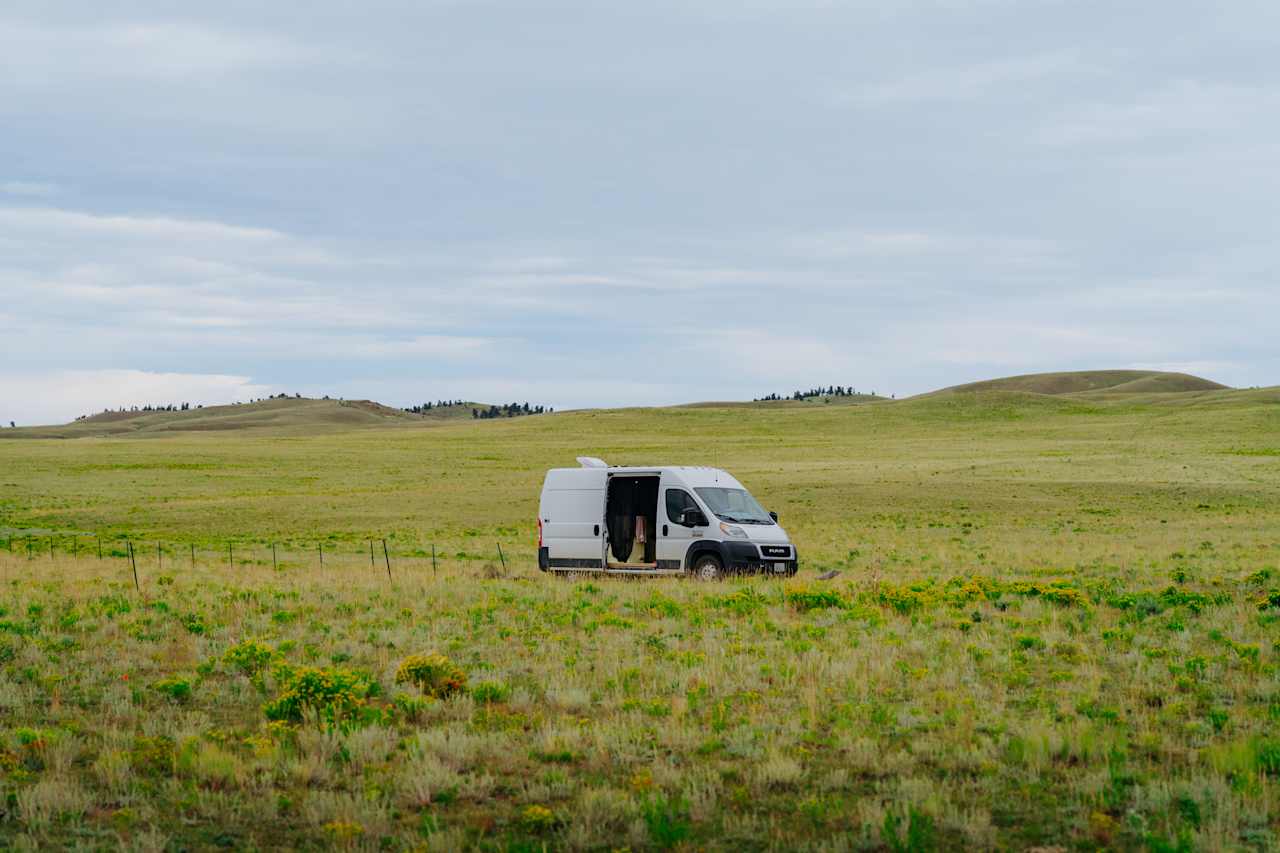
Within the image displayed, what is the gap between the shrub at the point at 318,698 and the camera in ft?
32.0

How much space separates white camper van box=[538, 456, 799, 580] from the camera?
70.0 ft

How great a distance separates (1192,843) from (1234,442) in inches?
3249

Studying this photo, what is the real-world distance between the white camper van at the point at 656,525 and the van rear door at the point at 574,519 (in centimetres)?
2

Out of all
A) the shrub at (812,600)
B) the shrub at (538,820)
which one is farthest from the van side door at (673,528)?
the shrub at (538,820)

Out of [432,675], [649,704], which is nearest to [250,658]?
[432,675]

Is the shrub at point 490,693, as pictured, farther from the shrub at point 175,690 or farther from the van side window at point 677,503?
the van side window at point 677,503

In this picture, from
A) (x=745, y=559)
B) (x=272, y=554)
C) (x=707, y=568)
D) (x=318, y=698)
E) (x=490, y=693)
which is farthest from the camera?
(x=272, y=554)

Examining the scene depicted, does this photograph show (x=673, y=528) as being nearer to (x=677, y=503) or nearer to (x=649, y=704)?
(x=677, y=503)

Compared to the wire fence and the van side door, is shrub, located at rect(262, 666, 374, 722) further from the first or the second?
the wire fence

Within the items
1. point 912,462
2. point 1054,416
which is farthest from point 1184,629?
point 1054,416

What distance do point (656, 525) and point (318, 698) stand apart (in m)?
12.9

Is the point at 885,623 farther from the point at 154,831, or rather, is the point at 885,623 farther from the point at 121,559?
the point at 121,559

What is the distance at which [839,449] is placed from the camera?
85.4m

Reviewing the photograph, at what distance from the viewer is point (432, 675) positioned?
1105cm
